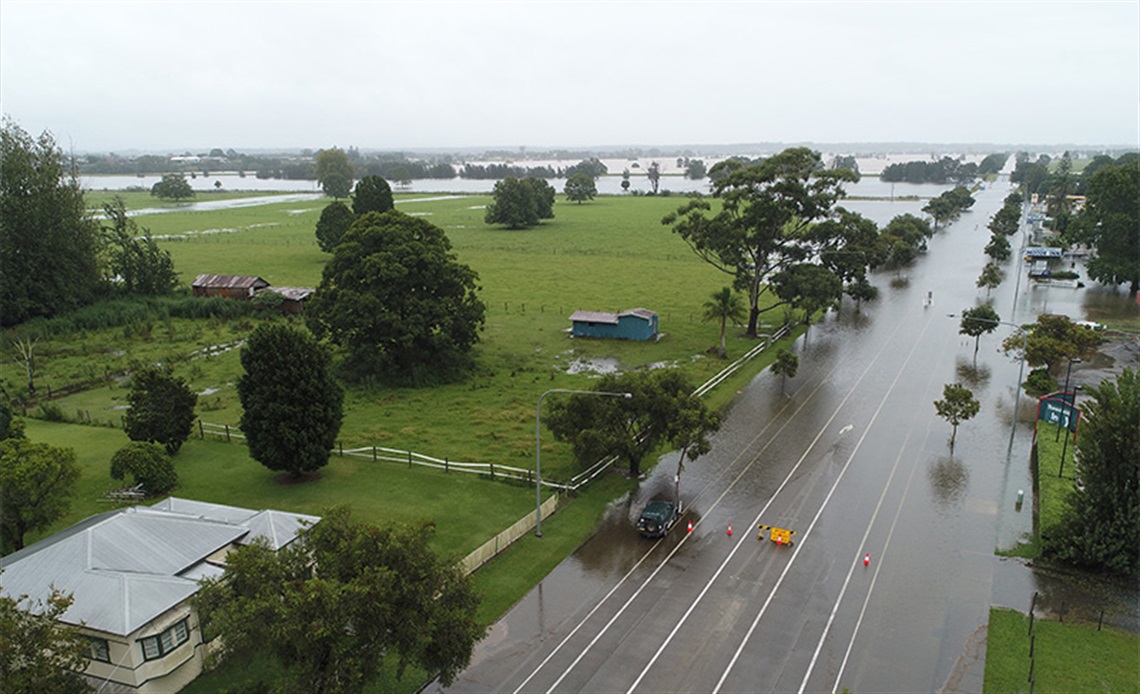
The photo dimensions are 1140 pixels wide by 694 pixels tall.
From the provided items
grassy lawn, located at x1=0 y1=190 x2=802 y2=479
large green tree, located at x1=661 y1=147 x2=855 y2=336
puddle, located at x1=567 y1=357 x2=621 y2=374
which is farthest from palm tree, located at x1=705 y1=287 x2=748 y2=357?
puddle, located at x1=567 y1=357 x2=621 y2=374

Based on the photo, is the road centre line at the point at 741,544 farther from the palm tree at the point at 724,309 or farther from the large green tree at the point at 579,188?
the large green tree at the point at 579,188

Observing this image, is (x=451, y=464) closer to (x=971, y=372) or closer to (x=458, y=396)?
(x=458, y=396)

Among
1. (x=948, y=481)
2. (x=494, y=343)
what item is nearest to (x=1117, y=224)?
(x=948, y=481)

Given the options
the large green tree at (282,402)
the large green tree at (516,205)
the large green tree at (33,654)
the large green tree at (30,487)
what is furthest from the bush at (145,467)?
the large green tree at (516,205)

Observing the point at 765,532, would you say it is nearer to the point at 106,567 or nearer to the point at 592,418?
the point at 592,418

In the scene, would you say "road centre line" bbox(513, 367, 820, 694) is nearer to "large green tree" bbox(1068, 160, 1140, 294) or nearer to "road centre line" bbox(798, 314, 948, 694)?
"road centre line" bbox(798, 314, 948, 694)

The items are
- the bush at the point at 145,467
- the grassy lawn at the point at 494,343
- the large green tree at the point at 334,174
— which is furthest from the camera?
the large green tree at the point at 334,174

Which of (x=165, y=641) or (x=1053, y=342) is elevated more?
(x=1053, y=342)

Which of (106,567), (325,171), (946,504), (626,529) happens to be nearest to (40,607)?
(106,567)

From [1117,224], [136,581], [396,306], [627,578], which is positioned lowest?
[627,578]
